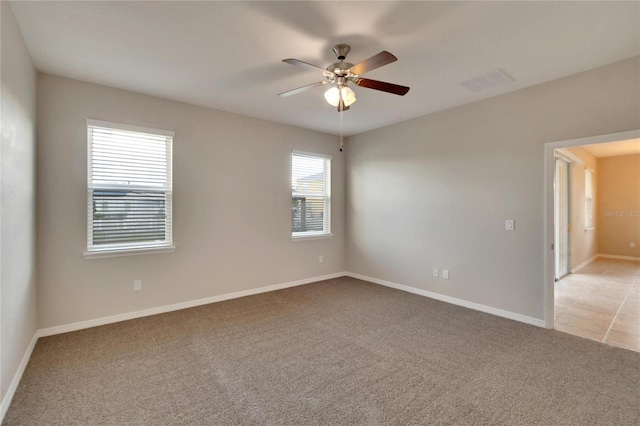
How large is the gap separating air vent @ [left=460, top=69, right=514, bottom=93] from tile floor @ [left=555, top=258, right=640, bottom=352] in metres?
2.83

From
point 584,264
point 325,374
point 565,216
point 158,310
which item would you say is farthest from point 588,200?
point 158,310

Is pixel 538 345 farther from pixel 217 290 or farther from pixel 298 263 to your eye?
pixel 217 290

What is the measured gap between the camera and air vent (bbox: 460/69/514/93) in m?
3.14

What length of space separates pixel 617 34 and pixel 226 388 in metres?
4.20

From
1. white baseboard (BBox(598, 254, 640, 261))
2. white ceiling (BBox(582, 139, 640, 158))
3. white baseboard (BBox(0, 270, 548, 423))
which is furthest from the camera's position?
white baseboard (BBox(598, 254, 640, 261))

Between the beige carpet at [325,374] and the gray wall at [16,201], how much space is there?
369 millimetres

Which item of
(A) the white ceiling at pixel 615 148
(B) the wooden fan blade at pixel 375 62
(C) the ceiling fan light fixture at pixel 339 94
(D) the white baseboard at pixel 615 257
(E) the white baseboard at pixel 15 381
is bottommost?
(E) the white baseboard at pixel 15 381

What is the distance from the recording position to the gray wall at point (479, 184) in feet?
10.3

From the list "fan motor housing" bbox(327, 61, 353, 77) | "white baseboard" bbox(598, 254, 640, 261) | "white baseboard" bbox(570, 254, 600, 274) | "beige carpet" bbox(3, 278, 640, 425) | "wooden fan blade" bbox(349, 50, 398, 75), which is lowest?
"beige carpet" bbox(3, 278, 640, 425)

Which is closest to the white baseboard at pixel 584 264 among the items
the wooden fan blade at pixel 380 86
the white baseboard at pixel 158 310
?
the white baseboard at pixel 158 310

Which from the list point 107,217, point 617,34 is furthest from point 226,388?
point 617,34

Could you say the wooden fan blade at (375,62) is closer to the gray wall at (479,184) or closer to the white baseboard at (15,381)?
the gray wall at (479,184)

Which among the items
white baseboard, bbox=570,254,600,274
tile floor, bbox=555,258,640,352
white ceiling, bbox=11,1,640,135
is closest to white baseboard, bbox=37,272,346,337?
white ceiling, bbox=11,1,640,135

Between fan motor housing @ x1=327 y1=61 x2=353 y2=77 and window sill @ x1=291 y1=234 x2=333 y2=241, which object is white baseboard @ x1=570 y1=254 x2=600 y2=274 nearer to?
window sill @ x1=291 y1=234 x2=333 y2=241
